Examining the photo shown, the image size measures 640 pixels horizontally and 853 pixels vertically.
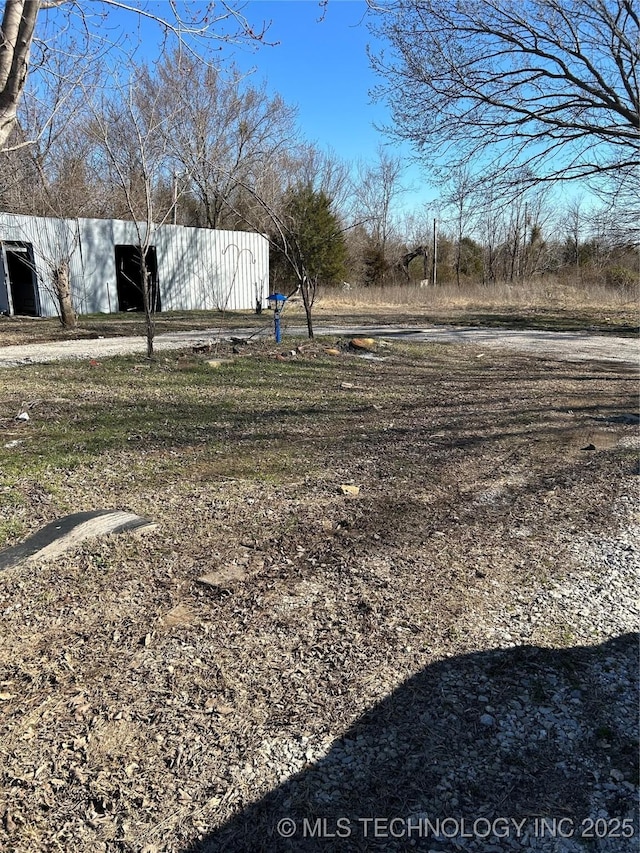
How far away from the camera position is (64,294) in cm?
1338

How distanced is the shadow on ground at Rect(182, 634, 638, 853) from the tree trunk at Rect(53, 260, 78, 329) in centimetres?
1307

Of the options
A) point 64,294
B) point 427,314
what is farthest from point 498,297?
point 64,294

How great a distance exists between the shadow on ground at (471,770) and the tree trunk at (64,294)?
1307 centimetres

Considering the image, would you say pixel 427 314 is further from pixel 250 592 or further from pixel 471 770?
pixel 471 770

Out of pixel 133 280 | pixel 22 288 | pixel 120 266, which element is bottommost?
pixel 22 288

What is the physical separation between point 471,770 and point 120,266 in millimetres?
18548

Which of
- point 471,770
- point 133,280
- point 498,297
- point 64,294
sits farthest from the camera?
point 498,297

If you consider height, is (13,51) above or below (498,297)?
above

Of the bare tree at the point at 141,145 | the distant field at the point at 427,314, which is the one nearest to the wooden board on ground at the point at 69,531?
the bare tree at the point at 141,145

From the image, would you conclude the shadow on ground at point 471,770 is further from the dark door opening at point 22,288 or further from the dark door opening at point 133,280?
the dark door opening at point 133,280

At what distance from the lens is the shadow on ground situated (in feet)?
Result: 5.05

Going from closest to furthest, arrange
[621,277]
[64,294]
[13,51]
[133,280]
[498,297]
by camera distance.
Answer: [13,51] → [64,294] → [133,280] → [498,297] → [621,277]

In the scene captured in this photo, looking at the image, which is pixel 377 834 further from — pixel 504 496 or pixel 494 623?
pixel 504 496

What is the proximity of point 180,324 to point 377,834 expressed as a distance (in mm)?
15357
